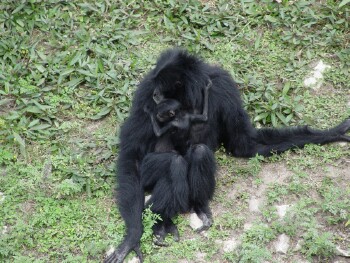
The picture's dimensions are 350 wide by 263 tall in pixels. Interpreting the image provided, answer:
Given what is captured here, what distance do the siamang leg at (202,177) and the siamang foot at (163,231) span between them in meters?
0.25

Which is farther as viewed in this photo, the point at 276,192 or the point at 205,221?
the point at 276,192

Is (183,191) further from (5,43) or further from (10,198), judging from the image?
(5,43)

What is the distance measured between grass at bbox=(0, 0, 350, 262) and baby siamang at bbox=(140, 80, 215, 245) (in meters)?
0.14

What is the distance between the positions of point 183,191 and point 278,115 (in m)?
1.77

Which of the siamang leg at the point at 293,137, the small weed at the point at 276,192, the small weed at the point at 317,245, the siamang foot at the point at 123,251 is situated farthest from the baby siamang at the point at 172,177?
the small weed at the point at 317,245

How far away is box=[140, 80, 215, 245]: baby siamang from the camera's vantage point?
623 cm

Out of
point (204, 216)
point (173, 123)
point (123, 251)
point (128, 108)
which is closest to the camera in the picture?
point (123, 251)

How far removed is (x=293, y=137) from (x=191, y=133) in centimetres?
115

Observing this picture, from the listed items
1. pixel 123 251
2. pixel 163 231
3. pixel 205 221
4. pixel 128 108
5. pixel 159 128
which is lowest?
pixel 123 251

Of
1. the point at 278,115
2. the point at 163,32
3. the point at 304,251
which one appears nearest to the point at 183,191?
the point at 304,251

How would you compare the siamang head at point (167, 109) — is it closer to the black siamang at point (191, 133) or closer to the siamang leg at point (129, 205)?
the black siamang at point (191, 133)

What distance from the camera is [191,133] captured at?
6645 millimetres

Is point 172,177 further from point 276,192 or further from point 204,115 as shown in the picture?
point 276,192

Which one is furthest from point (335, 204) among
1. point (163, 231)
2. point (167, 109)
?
point (167, 109)
